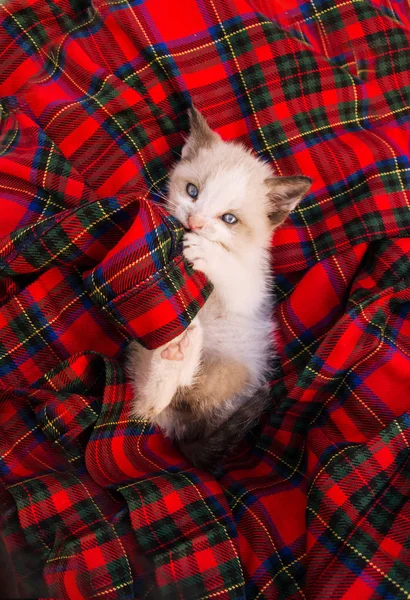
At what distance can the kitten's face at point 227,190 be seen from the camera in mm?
1093

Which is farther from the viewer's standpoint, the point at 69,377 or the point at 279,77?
the point at 279,77

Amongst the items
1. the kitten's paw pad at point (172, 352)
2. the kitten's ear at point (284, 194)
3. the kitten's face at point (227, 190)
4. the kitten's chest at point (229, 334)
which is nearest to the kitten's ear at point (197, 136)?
the kitten's face at point (227, 190)

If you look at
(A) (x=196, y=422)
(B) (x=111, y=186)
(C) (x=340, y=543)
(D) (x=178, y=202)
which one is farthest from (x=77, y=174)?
(C) (x=340, y=543)

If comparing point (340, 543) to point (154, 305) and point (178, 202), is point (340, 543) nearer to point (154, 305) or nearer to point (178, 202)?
point (154, 305)

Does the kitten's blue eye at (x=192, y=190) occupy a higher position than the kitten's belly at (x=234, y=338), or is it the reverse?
the kitten's blue eye at (x=192, y=190)

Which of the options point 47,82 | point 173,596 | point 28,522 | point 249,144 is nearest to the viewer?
point 173,596

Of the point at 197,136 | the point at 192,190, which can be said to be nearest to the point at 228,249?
the point at 192,190

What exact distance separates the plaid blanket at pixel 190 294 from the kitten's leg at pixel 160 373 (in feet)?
0.12

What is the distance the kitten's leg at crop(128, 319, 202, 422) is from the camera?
94 centimetres

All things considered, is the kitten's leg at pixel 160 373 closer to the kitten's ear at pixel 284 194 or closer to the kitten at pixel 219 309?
the kitten at pixel 219 309

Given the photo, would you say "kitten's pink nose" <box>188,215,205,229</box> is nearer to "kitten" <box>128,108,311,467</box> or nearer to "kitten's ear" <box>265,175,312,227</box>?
"kitten" <box>128,108,311,467</box>

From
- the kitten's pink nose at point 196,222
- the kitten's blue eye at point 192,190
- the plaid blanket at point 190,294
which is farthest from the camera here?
the kitten's blue eye at point 192,190

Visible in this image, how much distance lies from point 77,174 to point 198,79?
42 cm

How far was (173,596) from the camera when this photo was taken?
26.5 inches
